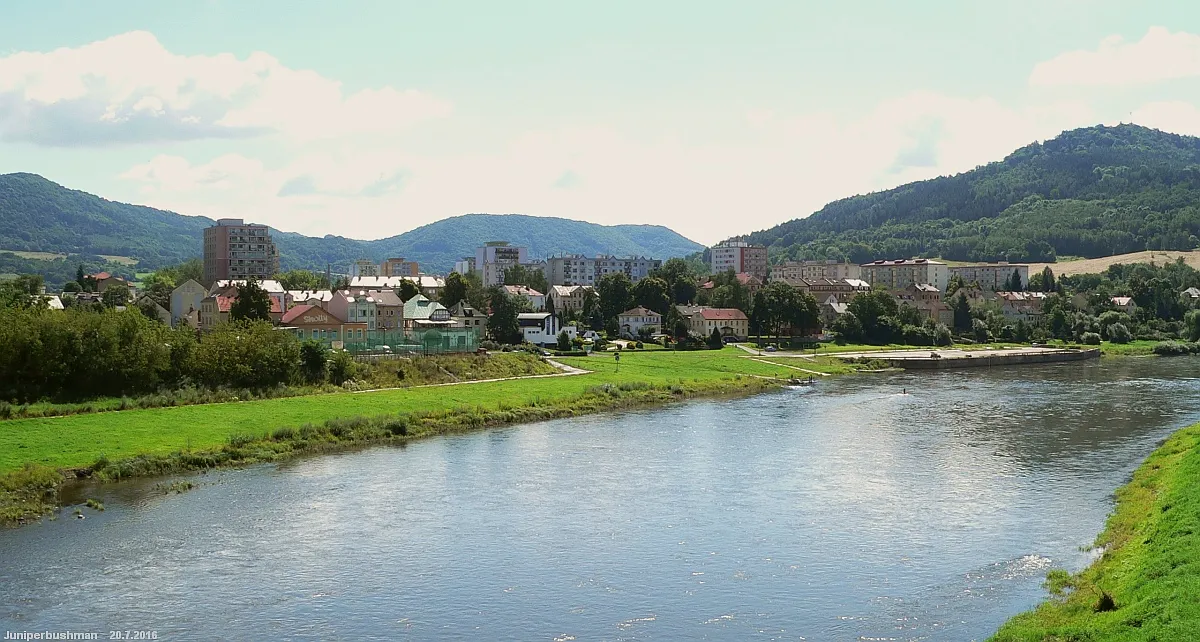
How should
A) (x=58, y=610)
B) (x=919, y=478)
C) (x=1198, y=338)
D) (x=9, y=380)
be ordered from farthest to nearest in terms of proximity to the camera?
(x=1198, y=338)
(x=9, y=380)
(x=919, y=478)
(x=58, y=610)

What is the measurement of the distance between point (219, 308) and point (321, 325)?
12.6 m

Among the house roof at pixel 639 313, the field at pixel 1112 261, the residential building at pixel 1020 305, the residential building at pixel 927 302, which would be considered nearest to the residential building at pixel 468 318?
the house roof at pixel 639 313

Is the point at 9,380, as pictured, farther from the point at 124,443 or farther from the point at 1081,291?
the point at 1081,291

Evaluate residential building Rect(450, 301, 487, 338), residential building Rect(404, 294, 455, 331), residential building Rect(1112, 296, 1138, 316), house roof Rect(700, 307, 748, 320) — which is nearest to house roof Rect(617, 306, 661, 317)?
house roof Rect(700, 307, 748, 320)

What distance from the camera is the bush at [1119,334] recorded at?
10381cm

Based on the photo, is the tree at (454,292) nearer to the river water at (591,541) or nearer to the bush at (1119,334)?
the river water at (591,541)

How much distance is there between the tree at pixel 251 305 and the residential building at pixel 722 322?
43.3 metres

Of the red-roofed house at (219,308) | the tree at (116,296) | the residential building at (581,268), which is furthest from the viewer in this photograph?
the residential building at (581,268)

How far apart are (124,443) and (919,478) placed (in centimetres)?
2543

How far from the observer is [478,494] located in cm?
2844

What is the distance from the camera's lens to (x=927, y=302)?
118000mm

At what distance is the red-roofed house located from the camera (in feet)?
217

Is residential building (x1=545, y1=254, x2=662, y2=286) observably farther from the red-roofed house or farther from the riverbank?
the riverbank

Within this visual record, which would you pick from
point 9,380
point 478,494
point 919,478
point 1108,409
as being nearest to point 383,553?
point 478,494
